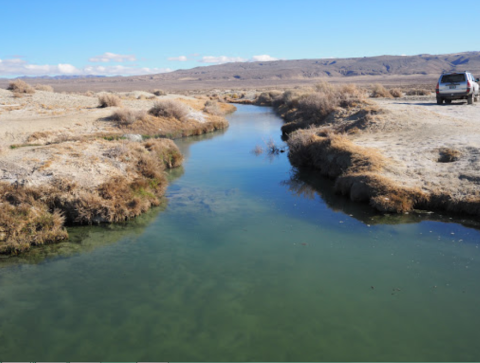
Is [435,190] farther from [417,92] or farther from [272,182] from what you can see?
[417,92]

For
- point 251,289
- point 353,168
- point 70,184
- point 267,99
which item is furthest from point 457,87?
point 267,99

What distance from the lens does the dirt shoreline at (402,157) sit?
11.2 m

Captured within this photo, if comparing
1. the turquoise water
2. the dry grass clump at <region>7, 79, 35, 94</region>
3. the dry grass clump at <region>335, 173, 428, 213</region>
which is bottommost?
the turquoise water

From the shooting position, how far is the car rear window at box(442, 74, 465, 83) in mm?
25000

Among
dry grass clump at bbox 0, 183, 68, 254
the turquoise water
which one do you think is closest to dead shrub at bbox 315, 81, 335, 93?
the turquoise water

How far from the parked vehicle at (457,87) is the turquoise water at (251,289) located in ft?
58.5

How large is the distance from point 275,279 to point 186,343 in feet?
7.92

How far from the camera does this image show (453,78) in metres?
25.4

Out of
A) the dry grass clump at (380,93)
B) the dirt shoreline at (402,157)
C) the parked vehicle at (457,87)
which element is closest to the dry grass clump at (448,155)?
the dirt shoreline at (402,157)

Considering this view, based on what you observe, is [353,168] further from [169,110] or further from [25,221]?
[169,110]

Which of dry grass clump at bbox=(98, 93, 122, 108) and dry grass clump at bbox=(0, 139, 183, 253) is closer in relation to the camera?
dry grass clump at bbox=(0, 139, 183, 253)

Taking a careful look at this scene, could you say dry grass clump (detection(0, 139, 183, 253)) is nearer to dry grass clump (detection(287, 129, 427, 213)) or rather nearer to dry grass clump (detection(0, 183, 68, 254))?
dry grass clump (detection(0, 183, 68, 254))

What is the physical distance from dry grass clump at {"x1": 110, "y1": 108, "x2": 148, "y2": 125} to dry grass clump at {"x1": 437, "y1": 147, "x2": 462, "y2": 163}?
1798 cm

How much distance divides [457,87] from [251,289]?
2345 centimetres
